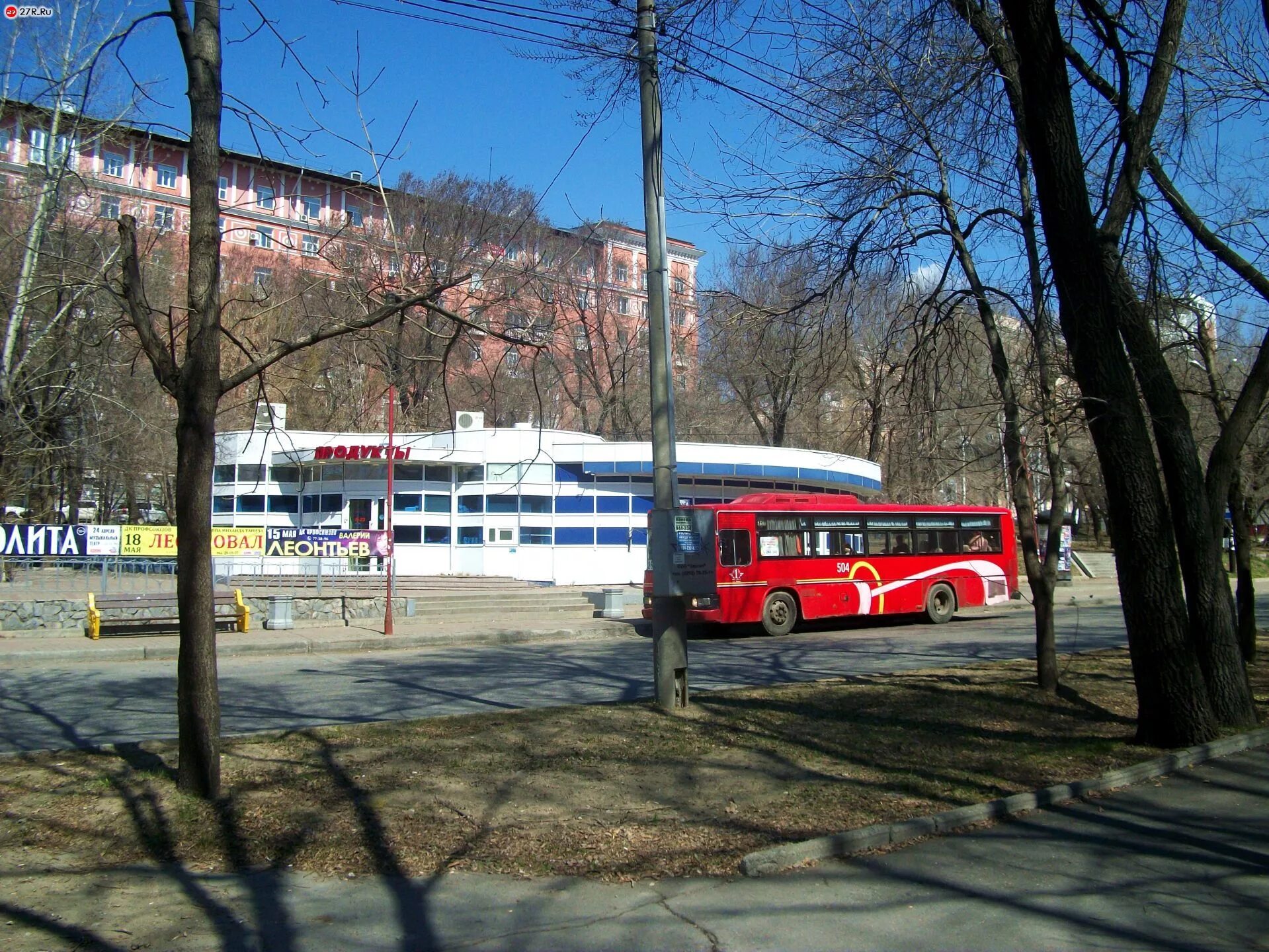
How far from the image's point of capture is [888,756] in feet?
26.3

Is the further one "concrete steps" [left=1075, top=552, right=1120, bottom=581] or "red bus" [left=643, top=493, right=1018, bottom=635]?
"concrete steps" [left=1075, top=552, right=1120, bottom=581]

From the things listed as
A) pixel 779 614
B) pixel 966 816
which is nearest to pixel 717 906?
pixel 966 816

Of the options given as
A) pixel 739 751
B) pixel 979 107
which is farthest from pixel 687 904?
pixel 979 107

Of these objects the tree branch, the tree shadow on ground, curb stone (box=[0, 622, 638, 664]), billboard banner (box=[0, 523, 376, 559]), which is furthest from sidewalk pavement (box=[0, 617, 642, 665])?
the tree branch

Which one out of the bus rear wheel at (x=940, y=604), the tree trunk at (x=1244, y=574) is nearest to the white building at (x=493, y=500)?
the bus rear wheel at (x=940, y=604)

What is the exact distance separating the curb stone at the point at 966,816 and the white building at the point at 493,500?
81.4 feet

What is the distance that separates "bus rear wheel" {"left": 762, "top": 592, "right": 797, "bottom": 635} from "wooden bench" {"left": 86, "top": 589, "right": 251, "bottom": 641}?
11903mm

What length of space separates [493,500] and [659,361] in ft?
76.6

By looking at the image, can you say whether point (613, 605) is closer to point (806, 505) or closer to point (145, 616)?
point (806, 505)

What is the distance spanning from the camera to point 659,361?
1011 cm

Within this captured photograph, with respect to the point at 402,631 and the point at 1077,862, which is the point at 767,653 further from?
the point at 1077,862

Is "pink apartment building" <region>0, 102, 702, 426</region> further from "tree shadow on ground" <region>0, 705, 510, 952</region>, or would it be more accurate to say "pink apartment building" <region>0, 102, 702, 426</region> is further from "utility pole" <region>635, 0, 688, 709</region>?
"tree shadow on ground" <region>0, 705, 510, 952</region>

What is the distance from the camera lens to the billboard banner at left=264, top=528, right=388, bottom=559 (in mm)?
28000

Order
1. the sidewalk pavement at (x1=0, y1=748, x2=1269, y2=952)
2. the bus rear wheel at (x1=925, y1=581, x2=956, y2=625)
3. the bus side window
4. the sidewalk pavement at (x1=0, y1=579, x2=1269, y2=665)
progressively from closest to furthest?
the sidewalk pavement at (x1=0, y1=748, x2=1269, y2=952) < the sidewalk pavement at (x1=0, y1=579, x2=1269, y2=665) < the bus side window < the bus rear wheel at (x1=925, y1=581, x2=956, y2=625)
